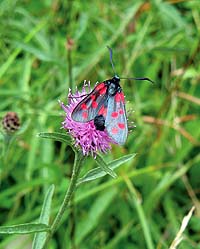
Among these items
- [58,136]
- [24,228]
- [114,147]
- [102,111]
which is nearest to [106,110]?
[102,111]

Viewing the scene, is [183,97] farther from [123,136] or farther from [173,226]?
[123,136]

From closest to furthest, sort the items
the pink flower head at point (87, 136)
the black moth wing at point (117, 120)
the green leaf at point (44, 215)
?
the black moth wing at point (117, 120) < the pink flower head at point (87, 136) < the green leaf at point (44, 215)

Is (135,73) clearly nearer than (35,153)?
No

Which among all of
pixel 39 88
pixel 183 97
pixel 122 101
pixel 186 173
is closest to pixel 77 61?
pixel 39 88

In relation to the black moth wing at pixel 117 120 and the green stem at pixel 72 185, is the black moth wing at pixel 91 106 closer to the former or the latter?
the black moth wing at pixel 117 120

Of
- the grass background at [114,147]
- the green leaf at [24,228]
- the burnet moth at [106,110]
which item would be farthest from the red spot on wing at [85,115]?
the grass background at [114,147]

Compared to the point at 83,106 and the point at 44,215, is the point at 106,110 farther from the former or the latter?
the point at 44,215
